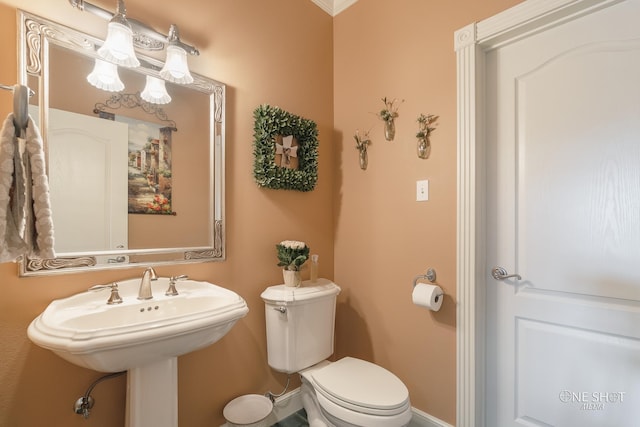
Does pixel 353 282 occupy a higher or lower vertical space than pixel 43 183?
lower

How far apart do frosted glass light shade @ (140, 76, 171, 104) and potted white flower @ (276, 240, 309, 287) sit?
908mm

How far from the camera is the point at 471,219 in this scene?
1415mm

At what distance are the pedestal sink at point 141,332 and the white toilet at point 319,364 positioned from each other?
405 mm

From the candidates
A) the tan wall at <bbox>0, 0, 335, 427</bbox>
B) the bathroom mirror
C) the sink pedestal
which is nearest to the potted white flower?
the tan wall at <bbox>0, 0, 335, 427</bbox>

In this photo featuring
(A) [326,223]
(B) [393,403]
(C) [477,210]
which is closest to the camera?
(B) [393,403]

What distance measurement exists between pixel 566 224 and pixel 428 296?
25.8 inches

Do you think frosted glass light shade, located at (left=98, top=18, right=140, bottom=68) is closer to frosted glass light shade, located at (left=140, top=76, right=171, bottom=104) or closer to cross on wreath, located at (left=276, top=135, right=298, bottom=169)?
frosted glass light shade, located at (left=140, top=76, right=171, bottom=104)

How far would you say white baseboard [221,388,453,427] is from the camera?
1567 mm

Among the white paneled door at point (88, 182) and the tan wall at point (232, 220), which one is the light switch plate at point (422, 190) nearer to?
the tan wall at point (232, 220)

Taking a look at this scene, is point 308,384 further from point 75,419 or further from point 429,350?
point 75,419

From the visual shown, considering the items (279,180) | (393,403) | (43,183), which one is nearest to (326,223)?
(279,180)

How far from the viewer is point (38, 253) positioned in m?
0.79

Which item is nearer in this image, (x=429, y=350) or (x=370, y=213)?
(x=429, y=350)

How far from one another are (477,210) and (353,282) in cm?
90
